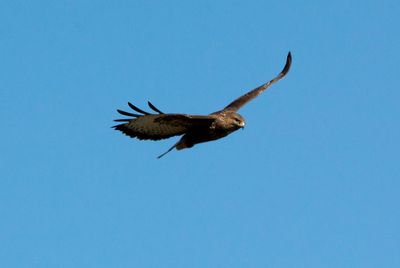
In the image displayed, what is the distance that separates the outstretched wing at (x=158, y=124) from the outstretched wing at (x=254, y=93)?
1.95 metres

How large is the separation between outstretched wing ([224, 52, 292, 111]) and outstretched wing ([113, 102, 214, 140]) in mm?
1948

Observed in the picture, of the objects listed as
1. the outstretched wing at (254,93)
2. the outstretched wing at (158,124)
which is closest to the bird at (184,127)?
the outstretched wing at (158,124)

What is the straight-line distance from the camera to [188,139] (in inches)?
683

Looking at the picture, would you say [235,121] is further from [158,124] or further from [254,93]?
[254,93]

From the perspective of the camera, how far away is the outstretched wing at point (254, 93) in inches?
762

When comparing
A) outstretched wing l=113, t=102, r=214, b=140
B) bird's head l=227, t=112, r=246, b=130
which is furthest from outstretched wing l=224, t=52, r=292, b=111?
outstretched wing l=113, t=102, r=214, b=140

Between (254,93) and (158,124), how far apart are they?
12.2 feet

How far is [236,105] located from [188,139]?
2278 mm

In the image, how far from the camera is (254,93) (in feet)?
66.6

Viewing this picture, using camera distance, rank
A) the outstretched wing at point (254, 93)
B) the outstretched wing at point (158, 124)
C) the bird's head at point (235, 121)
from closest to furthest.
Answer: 1. the outstretched wing at point (158, 124)
2. the bird's head at point (235, 121)
3. the outstretched wing at point (254, 93)

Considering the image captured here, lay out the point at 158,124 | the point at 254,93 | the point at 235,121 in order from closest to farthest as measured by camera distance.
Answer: the point at 158,124 → the point at 235,121 → the point at 254,93

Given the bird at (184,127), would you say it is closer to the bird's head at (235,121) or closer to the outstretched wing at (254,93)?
the bird's head at (235,121)

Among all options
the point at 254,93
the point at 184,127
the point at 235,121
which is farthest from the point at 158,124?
the point at 254,93

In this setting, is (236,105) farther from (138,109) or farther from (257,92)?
(138,109)
